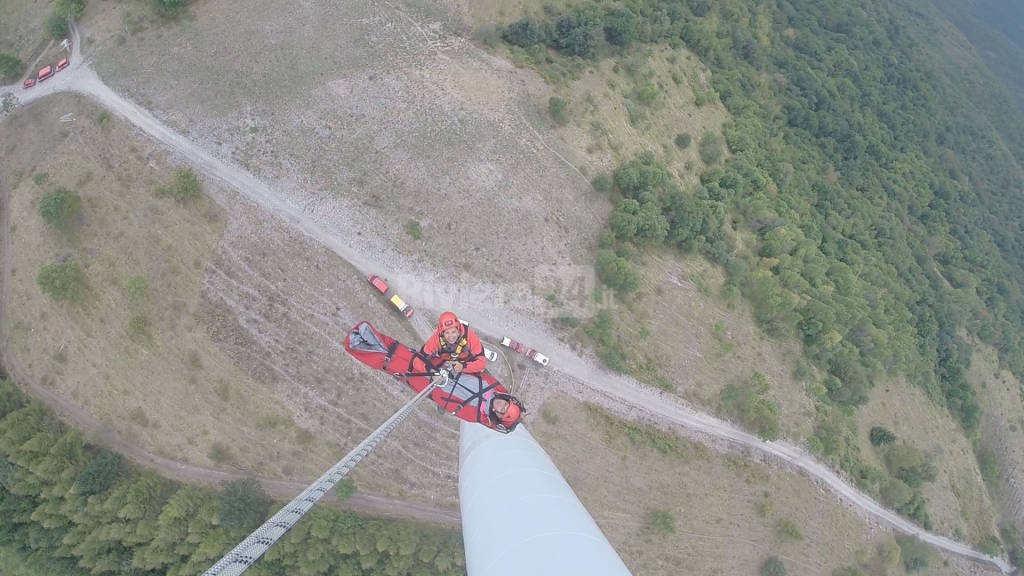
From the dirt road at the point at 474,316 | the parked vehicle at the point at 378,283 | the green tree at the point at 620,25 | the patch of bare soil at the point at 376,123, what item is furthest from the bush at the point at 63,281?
the green tree at the point at 620,25

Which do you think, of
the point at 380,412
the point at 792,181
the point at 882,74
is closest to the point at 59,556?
the point at 380,412

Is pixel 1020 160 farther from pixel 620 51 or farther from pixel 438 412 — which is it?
pixel 438 412

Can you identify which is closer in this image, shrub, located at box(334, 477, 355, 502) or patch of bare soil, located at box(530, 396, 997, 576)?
shrub, located at box(334, 477, 355, 502)

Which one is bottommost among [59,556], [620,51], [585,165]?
[59,556]

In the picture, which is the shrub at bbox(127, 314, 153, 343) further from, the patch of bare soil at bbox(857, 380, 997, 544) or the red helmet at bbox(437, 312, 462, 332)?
the patch of bare soil at bbox(857, 380, 997, 544)

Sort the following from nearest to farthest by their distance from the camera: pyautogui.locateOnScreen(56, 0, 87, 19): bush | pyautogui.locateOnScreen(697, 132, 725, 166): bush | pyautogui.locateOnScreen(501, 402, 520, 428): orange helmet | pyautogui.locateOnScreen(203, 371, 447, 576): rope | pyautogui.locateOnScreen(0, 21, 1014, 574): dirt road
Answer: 1. pyautogui.locateOnScreen(203, 371, 447, 576): rope
2. pyautogui.locateOnScreen(501, 402, 520, 428): orange helmet
3. pyautogui.locateOnScreen(0, 21, 1014, 574): dirt road
4. pyautogui.locateOnScreen(56, 0, 87, 19): bush
5. pyautogui.locateOnScreen(697, 132, 725, 166): bush

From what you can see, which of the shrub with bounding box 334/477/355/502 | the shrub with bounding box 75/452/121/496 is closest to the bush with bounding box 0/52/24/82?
the shrub with bounding box 75/452/121/496

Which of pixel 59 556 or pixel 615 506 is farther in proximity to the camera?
pixel 615 506

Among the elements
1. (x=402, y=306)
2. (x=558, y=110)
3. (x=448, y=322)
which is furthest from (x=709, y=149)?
(x=448, y=322)

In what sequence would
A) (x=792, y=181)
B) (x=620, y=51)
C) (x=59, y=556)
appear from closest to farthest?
1. (x=59, y=556)
2. (x=620, y=51)
3. (x=792, y=181)
